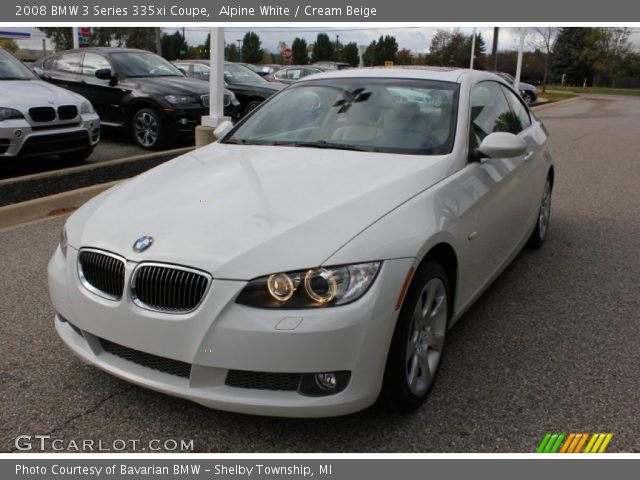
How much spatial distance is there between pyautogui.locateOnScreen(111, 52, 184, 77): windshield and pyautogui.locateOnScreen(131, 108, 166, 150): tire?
920 millimetres

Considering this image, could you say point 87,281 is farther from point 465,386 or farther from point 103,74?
point 103,74

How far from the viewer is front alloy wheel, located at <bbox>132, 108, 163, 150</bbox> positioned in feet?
33.8

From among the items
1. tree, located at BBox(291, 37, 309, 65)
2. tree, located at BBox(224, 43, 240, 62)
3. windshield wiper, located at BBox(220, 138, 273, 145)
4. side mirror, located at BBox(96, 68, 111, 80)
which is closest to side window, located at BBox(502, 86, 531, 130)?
windshield wiper, located at BBox(220, 138, 273, 145)

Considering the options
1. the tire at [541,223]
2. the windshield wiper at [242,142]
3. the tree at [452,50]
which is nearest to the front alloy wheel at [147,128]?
the windshield wiper at [242,142]

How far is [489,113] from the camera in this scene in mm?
4441

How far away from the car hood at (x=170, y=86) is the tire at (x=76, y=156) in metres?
1.84

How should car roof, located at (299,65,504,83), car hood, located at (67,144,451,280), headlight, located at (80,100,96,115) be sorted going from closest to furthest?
1. car hood, located at (67,144,451,280)
2. car roof, located at (299,65,504,83)
3. headlight, located at (80,100,96,115)

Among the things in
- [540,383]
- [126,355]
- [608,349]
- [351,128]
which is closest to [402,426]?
[540,383]

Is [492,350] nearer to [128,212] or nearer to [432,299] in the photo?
[432,299]

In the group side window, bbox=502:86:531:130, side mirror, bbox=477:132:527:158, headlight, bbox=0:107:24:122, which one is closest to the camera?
side mirror, bbox=477:132:527:158

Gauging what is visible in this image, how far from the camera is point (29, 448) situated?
2.75 m

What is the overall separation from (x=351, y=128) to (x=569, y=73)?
75194mm

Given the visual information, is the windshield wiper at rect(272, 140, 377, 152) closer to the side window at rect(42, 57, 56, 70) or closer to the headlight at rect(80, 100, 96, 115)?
the headlight at rect(80, 100, 96, 115)

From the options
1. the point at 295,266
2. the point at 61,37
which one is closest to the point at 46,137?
the point at 295,266
